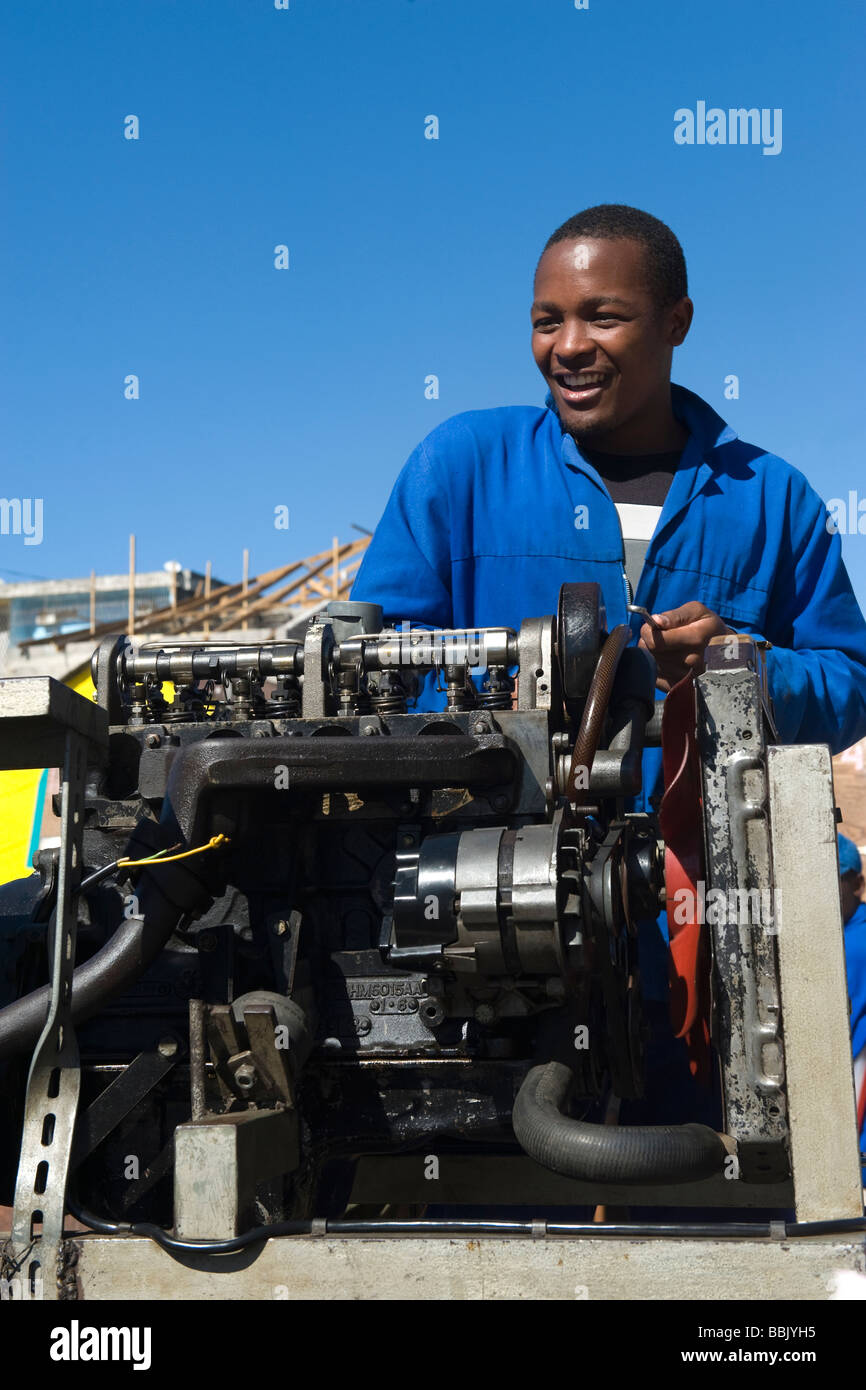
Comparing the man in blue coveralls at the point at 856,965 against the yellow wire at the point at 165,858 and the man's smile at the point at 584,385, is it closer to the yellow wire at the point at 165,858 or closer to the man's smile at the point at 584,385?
the man's smile at the point at 584,385

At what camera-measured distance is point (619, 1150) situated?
279 centimetres

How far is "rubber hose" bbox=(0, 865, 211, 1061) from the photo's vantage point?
3043 mm

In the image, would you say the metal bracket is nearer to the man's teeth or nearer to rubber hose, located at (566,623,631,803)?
rubber hose, located at (566,623,631,803)

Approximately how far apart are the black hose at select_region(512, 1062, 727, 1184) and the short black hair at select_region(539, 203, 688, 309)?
10.0 ft

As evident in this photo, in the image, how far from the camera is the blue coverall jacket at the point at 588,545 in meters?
4.50

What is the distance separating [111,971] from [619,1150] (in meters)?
1.23

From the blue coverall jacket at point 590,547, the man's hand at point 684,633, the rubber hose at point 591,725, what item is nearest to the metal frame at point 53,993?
the rubber hose at point 591,725

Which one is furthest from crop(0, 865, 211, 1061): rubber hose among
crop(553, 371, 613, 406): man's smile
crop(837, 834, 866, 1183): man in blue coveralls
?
crop(837, 834, 866, 1183): man in blue coveralls

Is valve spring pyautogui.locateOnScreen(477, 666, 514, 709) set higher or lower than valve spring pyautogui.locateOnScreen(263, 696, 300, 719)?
higher

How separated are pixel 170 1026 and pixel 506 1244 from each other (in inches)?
43.4

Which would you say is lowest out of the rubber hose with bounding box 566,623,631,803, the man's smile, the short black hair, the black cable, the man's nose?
the black cable

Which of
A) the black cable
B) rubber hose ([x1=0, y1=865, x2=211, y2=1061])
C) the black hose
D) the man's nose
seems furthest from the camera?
the man's nose
